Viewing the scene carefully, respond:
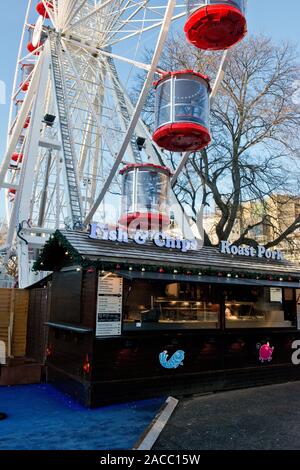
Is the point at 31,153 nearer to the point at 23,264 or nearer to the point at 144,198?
the point at 23,264

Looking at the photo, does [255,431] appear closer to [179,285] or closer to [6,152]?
[179,285]

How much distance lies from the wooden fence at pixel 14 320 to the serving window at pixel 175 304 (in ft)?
11.7

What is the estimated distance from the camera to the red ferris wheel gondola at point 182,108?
9852 mm

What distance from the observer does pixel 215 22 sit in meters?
8.96

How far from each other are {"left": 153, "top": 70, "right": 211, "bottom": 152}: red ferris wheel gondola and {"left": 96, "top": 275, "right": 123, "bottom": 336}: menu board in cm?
381

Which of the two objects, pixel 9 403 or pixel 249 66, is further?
pixel 249 66

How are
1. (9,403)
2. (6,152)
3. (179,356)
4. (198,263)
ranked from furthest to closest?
(6,152)
(198,263)
(179,356)
(9,403)

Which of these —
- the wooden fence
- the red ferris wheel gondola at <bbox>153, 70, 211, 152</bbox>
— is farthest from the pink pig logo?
the wooden fence

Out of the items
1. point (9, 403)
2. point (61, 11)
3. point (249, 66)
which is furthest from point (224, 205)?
point (9, 403)

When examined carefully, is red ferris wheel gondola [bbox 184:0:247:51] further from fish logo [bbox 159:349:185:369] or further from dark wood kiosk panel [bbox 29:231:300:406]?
fish logo [bbox 159:349:185:369]

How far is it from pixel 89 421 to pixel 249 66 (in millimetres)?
18318

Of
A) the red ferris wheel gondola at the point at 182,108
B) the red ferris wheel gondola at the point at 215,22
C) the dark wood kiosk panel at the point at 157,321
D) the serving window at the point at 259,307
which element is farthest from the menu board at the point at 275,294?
the red ferris wheel gondola at the point at 215,22

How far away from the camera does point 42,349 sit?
37.7ft

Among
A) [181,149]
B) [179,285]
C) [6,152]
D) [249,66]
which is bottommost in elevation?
[179,285]
